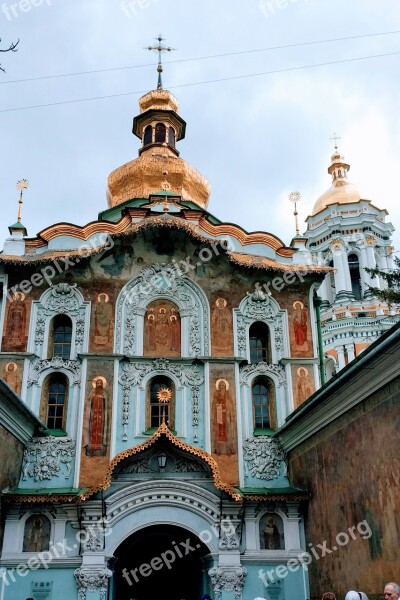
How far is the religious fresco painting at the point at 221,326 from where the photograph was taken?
15.8 meters

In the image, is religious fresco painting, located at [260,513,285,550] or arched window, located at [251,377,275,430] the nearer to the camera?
religious fresco painting, located at [260,513,285,550]

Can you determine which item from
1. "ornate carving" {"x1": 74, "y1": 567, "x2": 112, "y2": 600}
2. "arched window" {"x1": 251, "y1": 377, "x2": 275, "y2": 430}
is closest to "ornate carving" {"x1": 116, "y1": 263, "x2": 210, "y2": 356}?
"arched window" {"x1": 251, "y1": 377, "x2": 275, "y2": 430}

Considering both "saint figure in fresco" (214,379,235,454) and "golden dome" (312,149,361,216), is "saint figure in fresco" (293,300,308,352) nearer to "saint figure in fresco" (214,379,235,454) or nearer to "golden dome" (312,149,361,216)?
"saint figure in fresco" (214,379,235,454)

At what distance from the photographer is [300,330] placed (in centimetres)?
1627

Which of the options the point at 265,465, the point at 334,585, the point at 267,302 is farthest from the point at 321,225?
the point at 334,585

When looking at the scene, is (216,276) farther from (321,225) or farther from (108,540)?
(321,225)

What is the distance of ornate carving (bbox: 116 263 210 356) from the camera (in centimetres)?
1583

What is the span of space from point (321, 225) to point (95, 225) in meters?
25.2

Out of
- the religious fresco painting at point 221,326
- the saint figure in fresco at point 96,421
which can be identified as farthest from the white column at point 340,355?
the saint figure in fresco at point 96,421

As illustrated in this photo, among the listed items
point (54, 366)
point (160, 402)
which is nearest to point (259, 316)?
point (160, 402)

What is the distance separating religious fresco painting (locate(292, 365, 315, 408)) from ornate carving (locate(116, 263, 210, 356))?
214 centimetres

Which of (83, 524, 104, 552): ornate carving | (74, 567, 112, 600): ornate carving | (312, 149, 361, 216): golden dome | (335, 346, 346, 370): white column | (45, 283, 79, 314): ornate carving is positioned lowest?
(74, 567, 112, 600): ornate carving

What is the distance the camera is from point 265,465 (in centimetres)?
1479

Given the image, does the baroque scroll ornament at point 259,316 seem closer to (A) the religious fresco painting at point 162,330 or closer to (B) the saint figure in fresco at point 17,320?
(A) the religious fresco painting at point 162,330
